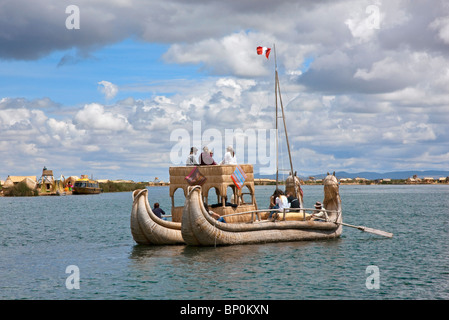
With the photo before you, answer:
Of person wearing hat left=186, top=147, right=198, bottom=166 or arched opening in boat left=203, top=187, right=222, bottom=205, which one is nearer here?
arched opening in boat left=203, top=187, right=222, bottom=205

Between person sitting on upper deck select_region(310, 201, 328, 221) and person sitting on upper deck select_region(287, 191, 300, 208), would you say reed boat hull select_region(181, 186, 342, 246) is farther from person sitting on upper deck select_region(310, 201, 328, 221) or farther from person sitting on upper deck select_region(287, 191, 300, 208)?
person sitting on upper deck select_region(287, 191, 300, 208)

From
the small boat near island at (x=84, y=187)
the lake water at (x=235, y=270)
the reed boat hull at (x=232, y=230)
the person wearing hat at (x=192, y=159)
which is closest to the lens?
the lake water at (x=235, y=270)

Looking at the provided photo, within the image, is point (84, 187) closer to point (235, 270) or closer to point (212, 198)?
point (212, 198)

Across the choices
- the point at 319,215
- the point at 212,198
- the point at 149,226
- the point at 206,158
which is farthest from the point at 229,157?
the point at 212,198

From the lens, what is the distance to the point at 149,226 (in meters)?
27.4

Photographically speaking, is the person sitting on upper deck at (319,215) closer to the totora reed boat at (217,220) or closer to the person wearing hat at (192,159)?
the totora reed boat at (217,220)

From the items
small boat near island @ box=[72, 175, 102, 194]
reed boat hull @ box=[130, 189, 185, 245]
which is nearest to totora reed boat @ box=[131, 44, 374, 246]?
reed boat hull @ box=[130, 189, 185, 245]

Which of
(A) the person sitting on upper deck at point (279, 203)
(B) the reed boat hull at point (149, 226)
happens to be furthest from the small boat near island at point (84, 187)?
(A) the person sitting on upper deck at point (279, 203)

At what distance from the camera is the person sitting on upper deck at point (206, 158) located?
91.5 feet

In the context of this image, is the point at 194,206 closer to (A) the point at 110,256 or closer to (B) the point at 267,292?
(A) the point at 110,256

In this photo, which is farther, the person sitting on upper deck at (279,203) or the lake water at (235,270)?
the person sitting on upper deck at (279,203)

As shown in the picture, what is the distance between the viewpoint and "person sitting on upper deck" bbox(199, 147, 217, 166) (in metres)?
27.9

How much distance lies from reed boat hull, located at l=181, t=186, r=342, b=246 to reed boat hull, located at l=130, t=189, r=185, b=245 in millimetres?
1996
